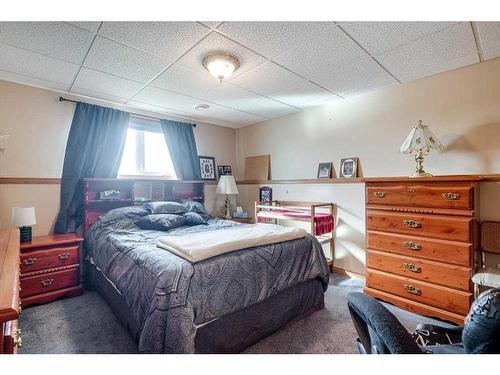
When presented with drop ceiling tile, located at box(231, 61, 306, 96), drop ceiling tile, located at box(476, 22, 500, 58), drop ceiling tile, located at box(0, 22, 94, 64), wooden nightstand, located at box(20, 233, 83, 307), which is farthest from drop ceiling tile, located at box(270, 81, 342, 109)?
wooden nightstand, located at box(20, 233, 83, 307)

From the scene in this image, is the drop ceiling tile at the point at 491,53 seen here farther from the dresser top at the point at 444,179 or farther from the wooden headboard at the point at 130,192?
the wooden headboard at the point at 130,192

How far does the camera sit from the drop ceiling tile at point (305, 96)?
2.77m

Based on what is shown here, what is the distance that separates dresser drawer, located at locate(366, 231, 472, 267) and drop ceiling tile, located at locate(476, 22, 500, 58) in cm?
156

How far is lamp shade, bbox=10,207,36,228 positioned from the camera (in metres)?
2.31

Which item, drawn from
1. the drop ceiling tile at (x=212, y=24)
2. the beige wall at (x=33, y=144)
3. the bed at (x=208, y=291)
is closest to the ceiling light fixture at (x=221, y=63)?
the drop ceiling tile at (x=212, y=24)

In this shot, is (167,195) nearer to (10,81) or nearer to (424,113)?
(10,81)

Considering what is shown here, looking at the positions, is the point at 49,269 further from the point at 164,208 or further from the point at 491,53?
the point at 491,53

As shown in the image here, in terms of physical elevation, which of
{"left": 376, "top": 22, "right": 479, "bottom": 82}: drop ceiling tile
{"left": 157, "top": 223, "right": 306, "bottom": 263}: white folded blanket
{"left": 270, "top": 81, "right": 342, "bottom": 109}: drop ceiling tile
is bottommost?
{"left": 157, "top": 223, "right": 306, "bottom": 263}: white folded blanket

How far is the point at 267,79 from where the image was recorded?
8.34 feet

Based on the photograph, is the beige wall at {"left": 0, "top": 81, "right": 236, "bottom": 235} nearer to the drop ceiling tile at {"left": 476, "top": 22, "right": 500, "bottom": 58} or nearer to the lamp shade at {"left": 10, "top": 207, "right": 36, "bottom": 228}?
the lamp shade at {"left": 10, "top": 207, "right": 36, "bottom": 228}

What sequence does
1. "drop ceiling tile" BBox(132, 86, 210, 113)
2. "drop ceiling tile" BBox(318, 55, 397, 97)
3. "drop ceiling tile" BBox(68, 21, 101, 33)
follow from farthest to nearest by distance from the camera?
1. "drop ceiling tile" BBox(132, 86, 210, 113)
2. "drop ceiling tile" BBox(318, 55, 397, 97)
3. "drop ceiling tile" BBox(68, 21, 101, 33)

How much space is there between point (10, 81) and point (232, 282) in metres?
3.11

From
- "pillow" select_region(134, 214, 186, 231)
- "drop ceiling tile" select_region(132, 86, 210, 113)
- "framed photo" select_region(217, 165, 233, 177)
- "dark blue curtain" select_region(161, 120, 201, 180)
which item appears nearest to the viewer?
"pillow" select_region(134, 214, 186, 231)
